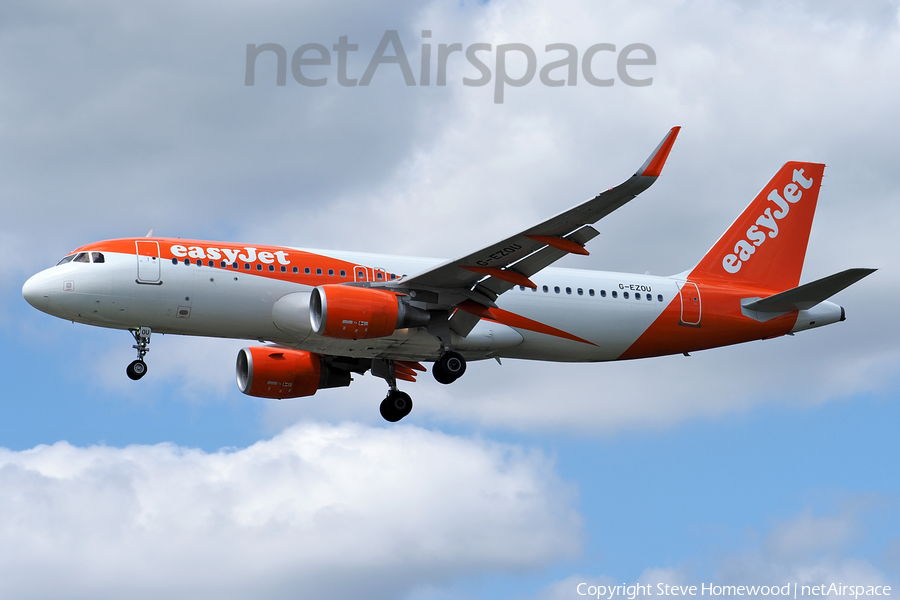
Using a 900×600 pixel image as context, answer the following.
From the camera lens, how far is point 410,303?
34.9 metres

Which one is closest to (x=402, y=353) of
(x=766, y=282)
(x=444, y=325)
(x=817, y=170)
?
(x=444, y=325)

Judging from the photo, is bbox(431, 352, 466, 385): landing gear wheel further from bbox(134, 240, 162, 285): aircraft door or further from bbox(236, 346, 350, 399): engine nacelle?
bbox(134, 240, 162, 285): aircraft door

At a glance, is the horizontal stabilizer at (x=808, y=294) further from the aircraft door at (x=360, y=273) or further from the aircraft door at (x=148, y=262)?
the aircraft door at (x=148, y=262)

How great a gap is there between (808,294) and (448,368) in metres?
12.1

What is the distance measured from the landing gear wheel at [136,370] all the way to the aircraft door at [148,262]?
2534 millimetres

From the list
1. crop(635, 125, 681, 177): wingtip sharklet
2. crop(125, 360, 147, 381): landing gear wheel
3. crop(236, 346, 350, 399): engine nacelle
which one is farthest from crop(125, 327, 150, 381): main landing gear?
crop(635, 125, 681, 177): wingtip sharklet

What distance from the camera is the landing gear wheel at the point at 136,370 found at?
34531mm

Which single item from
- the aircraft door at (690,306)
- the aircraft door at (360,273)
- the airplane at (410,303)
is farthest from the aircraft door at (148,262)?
the aircraft door at (690,306)

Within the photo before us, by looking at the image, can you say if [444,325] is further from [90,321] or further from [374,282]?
[90,321]

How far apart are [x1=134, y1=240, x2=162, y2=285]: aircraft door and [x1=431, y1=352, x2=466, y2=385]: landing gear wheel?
8.40m

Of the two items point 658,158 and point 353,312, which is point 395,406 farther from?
point 658,158

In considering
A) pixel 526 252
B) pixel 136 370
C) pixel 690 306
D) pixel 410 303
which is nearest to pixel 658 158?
pixel 526 252

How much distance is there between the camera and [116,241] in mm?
34531

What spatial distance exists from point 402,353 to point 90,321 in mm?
9140
